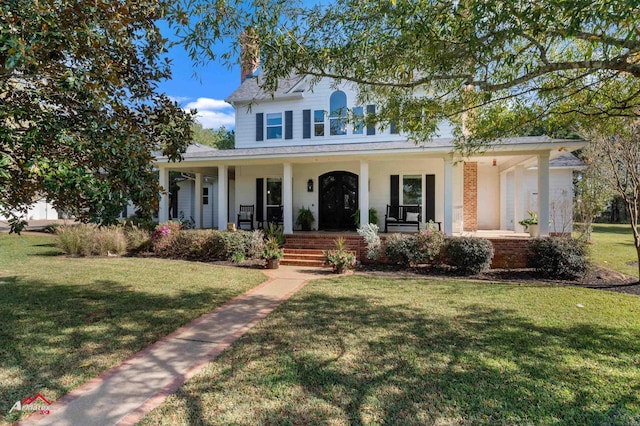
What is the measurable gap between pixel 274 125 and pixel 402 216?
6.86 metres

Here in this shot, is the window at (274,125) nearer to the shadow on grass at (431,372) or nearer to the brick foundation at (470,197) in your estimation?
the brick foundation at (470,197)

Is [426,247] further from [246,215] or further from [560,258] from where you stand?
[246,215]

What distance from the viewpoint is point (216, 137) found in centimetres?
5169

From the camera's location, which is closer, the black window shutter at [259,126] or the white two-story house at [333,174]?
the white two-story house at [333,174]

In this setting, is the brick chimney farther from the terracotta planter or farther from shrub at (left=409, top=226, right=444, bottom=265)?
shrub at (left=409, top=226, right=444, bottom=265)

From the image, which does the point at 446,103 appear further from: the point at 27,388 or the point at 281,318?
the point at 27,388

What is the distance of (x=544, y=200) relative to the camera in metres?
10.4

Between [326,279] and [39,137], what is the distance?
21.7ft

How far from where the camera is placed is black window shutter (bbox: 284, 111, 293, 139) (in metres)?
15.1

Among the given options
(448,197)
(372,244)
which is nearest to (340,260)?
(372,244)

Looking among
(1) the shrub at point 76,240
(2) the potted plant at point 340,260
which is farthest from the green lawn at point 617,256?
(1) the shrub at point 76,240

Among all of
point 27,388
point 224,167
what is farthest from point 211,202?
point 27,388

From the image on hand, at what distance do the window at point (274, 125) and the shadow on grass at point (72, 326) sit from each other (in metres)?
9.35

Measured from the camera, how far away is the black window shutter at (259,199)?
51.0 feet
